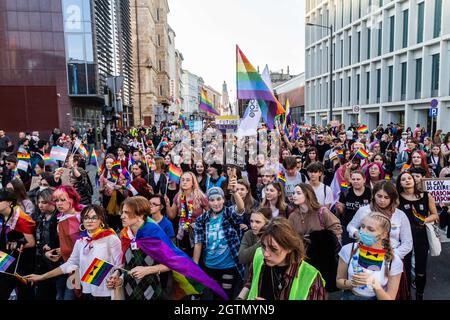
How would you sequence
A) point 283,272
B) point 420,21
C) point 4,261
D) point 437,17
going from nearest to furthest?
point 283,272
point 4,261
point 437,17
point 420,21

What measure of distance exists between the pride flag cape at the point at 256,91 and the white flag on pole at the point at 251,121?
28.5 inches

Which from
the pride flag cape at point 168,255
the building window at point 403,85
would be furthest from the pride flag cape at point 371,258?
the building window at point 403,85

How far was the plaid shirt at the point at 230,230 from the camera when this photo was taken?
380cm

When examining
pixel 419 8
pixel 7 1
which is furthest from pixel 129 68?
pixel 419 8

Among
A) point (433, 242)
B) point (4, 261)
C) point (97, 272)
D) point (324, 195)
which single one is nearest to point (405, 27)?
point (324, 195)

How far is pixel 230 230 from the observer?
3863 mm

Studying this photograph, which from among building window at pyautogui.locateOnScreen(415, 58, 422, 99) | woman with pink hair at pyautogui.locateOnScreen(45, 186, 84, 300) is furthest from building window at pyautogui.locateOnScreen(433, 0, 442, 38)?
woman with pink hair at pyautogui.locateOnScreen(45, 186, 84, 300)

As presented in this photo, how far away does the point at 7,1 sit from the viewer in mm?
23188

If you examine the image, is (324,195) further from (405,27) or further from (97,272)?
(405,27)

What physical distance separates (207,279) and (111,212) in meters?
3.08

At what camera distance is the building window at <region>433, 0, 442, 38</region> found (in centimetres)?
2523

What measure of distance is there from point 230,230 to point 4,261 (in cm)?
220

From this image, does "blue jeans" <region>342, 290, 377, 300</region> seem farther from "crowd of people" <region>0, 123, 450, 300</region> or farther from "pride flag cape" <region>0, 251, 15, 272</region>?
"pride flag cape" <region>0, 251, 15, 272</region>
